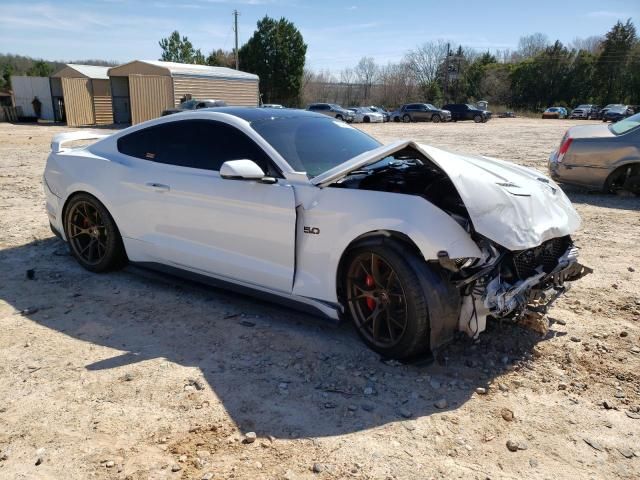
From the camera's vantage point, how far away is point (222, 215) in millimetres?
3953

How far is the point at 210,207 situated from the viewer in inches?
158

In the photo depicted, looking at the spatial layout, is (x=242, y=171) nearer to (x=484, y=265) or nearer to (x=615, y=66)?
(x=484, y=265)

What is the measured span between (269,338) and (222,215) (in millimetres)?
994

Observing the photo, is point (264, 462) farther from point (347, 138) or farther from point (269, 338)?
point (347, 138)

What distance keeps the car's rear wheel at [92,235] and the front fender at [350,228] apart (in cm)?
209

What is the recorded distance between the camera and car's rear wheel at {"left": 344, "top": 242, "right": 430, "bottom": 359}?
10.3ft

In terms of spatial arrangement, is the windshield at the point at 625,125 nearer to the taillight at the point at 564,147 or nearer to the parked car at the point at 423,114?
the taillight at the point at 564,147

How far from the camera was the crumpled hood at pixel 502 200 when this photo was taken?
3.08 metres

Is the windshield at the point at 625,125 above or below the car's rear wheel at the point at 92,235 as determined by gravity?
above

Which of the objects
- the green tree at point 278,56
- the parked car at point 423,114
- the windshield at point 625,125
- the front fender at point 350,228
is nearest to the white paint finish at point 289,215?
the front fender at point 350,228

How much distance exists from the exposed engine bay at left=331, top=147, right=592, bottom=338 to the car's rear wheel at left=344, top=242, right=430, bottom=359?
23 cm

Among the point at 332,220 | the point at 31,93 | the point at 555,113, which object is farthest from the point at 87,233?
the point at 555,113

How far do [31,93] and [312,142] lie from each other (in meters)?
37.7

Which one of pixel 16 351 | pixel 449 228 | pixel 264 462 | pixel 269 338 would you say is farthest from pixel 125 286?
pixel 449 228
